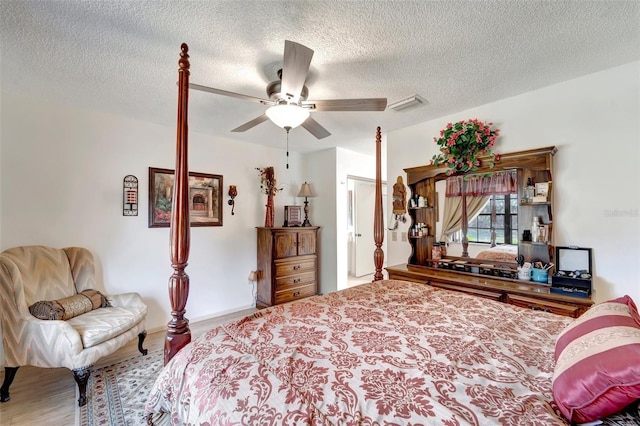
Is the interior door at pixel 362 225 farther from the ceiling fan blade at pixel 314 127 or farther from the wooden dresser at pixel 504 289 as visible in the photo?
the ceiling fan blade at pixel 314 127

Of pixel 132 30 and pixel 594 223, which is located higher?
pixel 132 30

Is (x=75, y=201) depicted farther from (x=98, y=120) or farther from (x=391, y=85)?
(x=391, y=85)

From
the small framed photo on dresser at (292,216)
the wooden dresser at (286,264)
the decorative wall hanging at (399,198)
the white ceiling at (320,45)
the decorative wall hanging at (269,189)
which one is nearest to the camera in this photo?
the white ceiling at (320,45)

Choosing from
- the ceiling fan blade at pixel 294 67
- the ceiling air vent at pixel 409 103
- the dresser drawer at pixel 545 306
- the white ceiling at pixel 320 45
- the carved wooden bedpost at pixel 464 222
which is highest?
the white ceiling at pixel 320 45

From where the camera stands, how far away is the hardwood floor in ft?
6.12

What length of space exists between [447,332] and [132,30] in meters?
→ 2.49

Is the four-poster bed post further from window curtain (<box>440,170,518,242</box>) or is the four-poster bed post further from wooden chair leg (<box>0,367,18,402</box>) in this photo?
window curtain (<box>440,170,518,242</box>)

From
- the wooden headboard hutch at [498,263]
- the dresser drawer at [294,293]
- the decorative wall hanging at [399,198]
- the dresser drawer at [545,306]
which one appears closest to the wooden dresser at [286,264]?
the dresser drawer at [294,293]

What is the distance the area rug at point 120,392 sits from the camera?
73.3 inches

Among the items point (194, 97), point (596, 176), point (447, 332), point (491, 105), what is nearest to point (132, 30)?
point (194, 97)

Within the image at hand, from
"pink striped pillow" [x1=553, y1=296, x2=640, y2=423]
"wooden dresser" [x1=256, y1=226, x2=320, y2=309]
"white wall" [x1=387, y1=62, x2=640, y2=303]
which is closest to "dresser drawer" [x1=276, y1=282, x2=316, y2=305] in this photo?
"wooden dresser" [x1=256, y1=226, x2=320, y2=309]

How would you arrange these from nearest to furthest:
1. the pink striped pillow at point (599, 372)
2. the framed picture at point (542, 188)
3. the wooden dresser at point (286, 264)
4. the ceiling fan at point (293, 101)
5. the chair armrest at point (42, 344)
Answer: the pink striped pillow at point (599, 372), the ceiling fan at point (293, 101), the chair armrest at point (42, 344), the framed picture at point (542, 188), the wooden dresser at point (286, 264)

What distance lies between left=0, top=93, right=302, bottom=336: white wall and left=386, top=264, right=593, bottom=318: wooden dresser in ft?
8.01

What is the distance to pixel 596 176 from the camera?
2.21 meters
